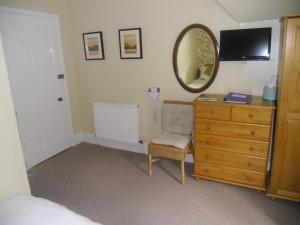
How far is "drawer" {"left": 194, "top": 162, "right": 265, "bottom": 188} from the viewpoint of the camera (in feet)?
8.13

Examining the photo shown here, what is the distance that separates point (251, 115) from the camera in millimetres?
2355

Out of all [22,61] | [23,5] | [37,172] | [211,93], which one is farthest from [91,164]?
[23,5]

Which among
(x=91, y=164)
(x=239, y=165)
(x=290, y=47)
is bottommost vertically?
(x=91, y=164)

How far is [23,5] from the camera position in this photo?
2.98 metres

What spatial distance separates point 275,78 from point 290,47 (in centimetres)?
45

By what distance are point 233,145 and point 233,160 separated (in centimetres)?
17

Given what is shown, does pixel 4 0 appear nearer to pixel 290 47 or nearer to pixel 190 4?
pixel 190 4

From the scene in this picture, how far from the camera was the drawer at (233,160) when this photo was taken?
2.43m

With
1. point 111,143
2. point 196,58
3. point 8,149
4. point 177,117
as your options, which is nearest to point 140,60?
point 196,58

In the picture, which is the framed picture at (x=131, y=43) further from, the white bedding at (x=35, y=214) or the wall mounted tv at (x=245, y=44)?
the white bedding at (x=35, y=214)

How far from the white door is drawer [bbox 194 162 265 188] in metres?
2.24

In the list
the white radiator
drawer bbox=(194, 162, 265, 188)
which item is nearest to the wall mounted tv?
drawer bbox=(194, 162, 265, 188)

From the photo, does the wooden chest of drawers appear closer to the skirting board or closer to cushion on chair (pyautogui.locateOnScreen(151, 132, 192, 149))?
cushion on chair (pyautogui.locateOnScreen(151, 132, 192, 149))

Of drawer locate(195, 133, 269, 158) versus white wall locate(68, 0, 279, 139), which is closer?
drawer locate(195, 133, 269, 158)
